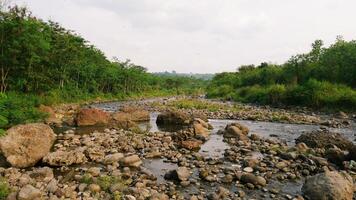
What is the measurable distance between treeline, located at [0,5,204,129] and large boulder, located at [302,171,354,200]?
12001mm

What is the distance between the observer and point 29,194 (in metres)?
9.42

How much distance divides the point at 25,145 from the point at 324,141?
15.2m

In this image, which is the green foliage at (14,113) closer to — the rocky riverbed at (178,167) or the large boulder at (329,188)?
the rocky riverbed at (178,167)

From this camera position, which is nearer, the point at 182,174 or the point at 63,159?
the point at 182,174

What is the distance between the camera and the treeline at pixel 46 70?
2920 cm

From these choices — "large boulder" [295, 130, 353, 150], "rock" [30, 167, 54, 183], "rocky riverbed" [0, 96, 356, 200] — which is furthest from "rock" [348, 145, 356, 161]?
"rock" [30, 167, 54, 183]

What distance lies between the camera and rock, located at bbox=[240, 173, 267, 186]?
12070 millimetres

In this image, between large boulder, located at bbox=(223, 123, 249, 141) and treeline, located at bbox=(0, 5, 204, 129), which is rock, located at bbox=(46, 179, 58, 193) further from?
large boulder, located at bbox=(223, 123, 249, 141)

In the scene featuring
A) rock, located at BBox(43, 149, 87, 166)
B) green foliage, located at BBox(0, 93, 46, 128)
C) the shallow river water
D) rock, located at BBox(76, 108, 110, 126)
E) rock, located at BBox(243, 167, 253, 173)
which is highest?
green foliage, located at BBox(0, 93, 46, 128)

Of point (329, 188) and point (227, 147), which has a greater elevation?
point (329, 188)

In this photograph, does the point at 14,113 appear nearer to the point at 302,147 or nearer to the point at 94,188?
the point at 94,188

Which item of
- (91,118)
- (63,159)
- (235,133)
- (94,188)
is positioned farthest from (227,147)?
(91,118)

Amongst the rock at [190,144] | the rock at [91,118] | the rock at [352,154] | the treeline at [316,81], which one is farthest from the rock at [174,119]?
the treeline at [316,81]

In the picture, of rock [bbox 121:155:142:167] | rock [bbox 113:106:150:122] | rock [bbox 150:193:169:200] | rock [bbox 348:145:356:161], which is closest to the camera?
rock [bbox 150:193:169:200]
